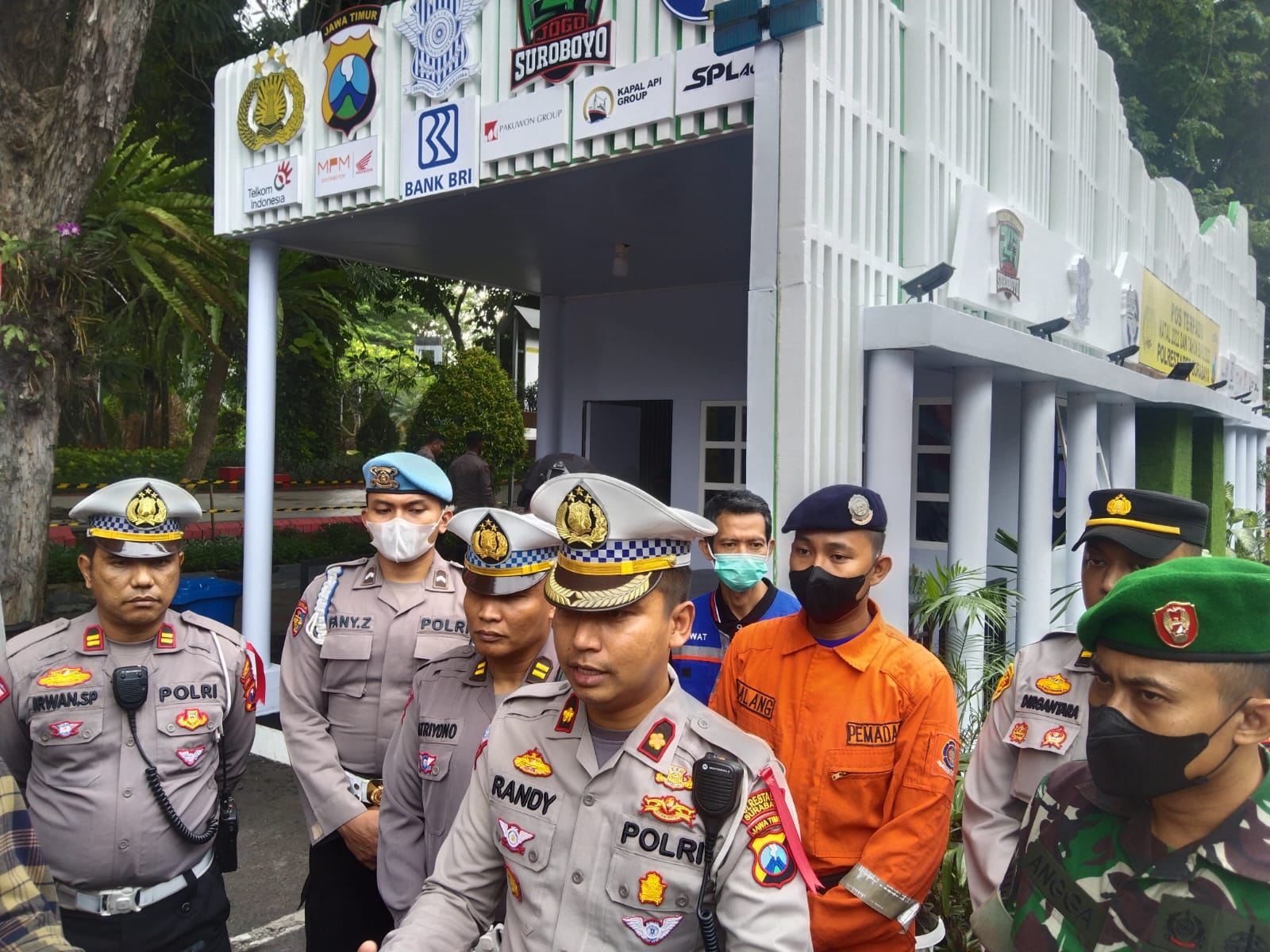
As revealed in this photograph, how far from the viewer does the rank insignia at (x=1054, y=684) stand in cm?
251

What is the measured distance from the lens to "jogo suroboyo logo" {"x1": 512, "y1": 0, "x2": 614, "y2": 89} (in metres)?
5.44

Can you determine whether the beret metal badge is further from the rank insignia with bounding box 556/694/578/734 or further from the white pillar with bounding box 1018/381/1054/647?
the white pillar with bounding box 1018/381/1054/647

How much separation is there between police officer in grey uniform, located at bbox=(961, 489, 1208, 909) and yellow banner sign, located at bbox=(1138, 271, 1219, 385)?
8860 millimetres

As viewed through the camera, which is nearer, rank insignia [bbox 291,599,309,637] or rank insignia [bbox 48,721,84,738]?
rank insignia [bbox 48,721,84,738]

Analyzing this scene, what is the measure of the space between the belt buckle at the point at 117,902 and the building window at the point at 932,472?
714cm

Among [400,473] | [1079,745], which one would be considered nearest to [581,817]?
[1079,745]

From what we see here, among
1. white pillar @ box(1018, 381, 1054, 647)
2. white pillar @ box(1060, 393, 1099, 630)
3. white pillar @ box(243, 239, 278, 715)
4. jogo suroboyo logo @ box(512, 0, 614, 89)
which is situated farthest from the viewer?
white pillar @ box(1060, 393, 1099, 630)

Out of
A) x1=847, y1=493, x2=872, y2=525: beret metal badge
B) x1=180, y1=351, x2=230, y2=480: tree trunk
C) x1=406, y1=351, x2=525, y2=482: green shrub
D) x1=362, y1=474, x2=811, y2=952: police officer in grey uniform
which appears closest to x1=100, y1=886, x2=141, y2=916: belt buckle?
x1=362, y1=474, x2=811, y2=952: police officer in grey uniform

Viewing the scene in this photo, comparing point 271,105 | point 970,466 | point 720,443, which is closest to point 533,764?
point 970,466

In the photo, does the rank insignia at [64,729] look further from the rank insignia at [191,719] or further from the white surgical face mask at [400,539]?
the white surgical face mask at [400,539]

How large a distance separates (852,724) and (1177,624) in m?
1.21

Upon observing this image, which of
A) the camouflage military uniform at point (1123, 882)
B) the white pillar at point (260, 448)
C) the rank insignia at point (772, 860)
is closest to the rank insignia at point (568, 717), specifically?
the rank insignia at point (772, 860)

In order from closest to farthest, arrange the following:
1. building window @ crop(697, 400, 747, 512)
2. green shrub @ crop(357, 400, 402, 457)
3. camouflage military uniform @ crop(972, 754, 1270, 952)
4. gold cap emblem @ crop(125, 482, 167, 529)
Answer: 1. camouflage military uniform @ crop(972, 754, 1270, 952)
2. gold cap emblem @ crop(125, 482, 167, 529)
3. building window @ crop(697, 400, 747, 512)
4. green shrub @ crop(357, 400, 402, 457)

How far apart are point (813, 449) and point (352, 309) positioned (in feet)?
38.0
